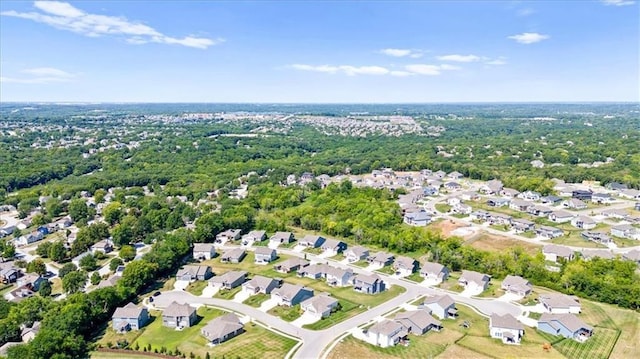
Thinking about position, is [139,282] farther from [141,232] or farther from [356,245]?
[356,245]

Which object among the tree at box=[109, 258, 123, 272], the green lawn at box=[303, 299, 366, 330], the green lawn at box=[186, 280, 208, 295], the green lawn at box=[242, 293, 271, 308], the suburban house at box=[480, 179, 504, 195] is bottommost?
the green lawn at box=[186, 280, 208, 295]

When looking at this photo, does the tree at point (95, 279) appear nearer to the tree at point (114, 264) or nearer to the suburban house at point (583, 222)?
the tree at point (114, 264)

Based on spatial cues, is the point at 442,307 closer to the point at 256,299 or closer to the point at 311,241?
the point at 256,299

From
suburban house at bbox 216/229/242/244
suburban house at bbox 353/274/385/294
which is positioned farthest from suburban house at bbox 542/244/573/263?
suburban house at bbox 216/229/242/244

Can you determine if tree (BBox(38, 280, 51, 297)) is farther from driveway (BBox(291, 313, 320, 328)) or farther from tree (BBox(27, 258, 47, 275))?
driveway (BBox(291, 313, 320, 328))

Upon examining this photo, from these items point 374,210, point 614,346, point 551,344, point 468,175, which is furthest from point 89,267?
point 468,175

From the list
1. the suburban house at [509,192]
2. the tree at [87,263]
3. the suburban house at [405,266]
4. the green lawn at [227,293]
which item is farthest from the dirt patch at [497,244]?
the tree at [87,263]

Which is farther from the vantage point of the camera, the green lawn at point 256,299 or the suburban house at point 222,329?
the green lawn at point 256,299

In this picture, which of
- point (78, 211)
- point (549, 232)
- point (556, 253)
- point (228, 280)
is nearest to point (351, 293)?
point (228, 280)

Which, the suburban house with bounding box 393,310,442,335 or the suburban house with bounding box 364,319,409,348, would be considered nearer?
the suburban house with bounding box 364,319,409,348
